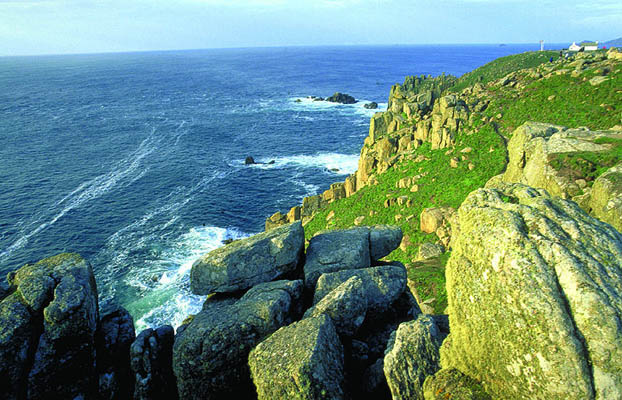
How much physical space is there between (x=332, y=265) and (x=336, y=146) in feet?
271

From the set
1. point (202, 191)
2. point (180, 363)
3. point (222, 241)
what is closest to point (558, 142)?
point (180, 363)

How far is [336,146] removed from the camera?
98.8m

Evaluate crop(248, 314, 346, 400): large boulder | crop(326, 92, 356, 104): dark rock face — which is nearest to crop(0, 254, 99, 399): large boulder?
crop(248, 314, 346, 400): large boulder

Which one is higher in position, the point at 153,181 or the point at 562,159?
the point at 562,159

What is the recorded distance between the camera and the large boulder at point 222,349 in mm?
13281

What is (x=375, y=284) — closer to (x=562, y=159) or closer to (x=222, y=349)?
(x=222, y=349)

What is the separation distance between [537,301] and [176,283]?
44.6m

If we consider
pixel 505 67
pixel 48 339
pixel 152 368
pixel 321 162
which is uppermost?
pixel 505 67

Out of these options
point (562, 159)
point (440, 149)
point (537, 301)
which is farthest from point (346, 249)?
point (440, 149)

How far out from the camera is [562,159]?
2317cm

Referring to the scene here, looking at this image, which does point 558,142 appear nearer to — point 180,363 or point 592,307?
point 592,307

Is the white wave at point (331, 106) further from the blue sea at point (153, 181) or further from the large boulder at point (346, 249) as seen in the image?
the large boulder at point (346, 249)

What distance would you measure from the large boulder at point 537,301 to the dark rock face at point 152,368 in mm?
11269

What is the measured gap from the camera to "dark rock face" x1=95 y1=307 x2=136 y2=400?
14180 mm
